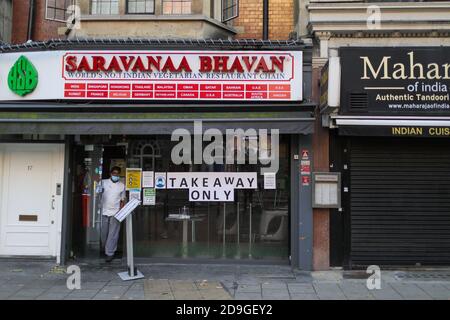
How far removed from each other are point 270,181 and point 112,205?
3.05 meters

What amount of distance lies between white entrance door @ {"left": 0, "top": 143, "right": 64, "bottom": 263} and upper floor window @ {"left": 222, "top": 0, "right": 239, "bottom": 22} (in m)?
4.26

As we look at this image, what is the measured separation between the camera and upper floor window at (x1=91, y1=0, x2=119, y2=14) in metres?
9.52

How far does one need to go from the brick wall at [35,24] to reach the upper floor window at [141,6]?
70.4 inches

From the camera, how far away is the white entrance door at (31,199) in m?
9.30

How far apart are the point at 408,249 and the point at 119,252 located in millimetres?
5485

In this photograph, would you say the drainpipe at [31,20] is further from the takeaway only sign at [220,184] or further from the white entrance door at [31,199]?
the takeaway only sign at [220,184]

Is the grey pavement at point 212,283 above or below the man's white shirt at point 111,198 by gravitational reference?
below

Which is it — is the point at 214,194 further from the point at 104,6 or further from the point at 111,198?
the point at 104,6

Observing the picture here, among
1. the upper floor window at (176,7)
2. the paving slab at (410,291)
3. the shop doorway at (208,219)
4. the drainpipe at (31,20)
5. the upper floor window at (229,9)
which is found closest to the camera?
the paving slab at (410,291)

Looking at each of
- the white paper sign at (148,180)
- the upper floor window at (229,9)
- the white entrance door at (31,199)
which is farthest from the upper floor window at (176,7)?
the white entrance door at (31,199)

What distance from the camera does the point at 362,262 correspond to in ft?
28.7

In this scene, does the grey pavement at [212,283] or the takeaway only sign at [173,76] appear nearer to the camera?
the grey pavement at [212,283]

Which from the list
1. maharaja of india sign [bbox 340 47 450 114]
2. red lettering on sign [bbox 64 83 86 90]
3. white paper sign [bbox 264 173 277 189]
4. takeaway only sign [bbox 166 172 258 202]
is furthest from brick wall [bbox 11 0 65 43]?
maharaja of india sign [bbox 340 47 450 114]
